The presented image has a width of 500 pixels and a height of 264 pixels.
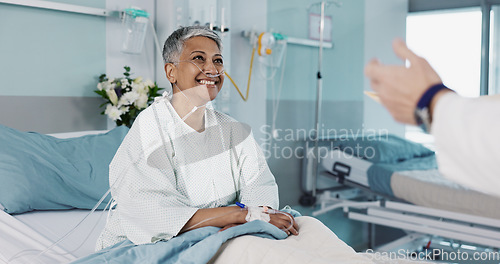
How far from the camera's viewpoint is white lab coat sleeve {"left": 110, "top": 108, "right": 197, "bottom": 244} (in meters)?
1.39

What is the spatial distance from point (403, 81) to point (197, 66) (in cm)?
107

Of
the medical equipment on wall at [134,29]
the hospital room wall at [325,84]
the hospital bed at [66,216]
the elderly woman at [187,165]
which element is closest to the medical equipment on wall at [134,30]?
the medical equipment on wall at [134,29]

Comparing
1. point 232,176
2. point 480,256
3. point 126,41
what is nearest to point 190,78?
point 232,176

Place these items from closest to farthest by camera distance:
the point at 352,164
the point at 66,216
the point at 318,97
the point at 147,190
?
the point at 147,190 → the point at 66,216 → the point at 352,164 → the point at 318,97

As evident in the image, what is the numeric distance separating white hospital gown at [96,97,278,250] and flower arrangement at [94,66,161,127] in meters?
0.82

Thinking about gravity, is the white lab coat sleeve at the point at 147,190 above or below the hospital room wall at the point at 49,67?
below

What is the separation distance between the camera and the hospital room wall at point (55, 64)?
2.26 m

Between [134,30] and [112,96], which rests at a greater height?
[134,30]

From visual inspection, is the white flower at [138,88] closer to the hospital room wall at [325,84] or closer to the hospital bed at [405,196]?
the hospital room wall at [325,84]

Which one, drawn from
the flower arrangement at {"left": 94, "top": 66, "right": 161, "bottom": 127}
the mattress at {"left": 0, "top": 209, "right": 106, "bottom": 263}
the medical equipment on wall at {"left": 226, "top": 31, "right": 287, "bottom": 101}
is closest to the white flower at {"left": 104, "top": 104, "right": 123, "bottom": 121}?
the flower arrangement at {"left": 94, "top": 66, "right": 161, "bottom": 127}

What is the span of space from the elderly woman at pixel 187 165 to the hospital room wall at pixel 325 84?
3.74 feet

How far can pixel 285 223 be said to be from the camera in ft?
4.73

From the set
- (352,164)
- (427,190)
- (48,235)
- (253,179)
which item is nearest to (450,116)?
(253,179)

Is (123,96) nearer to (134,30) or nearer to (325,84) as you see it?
(134,30)
